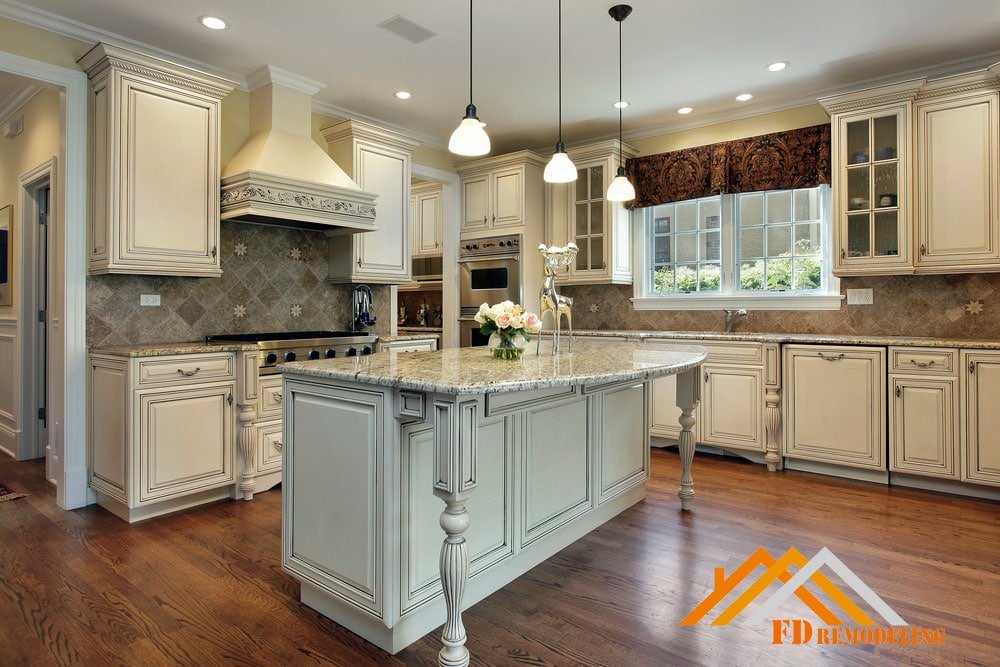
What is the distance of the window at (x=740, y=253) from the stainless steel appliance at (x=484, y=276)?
1101 mm

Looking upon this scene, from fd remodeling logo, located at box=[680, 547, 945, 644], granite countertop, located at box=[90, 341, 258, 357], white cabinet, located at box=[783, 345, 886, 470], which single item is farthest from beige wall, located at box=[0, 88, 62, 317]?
white cabinet, located at box=[783, 345, 886, 470]

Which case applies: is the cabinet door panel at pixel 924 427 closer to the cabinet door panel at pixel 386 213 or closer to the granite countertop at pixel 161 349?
the cabinet door panel at pixel 386 213

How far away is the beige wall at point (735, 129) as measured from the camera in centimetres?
433

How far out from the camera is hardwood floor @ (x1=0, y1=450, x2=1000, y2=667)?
6.11 feet

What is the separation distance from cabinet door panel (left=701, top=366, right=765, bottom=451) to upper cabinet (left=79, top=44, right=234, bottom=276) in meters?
3.38

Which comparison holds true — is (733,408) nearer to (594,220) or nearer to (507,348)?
(594,220)

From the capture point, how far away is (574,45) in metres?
3.51

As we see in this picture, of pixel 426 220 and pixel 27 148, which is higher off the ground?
pixel 27 148

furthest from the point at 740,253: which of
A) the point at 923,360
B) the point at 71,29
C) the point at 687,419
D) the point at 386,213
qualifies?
the point at 71,29

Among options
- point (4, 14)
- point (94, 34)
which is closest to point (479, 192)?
point (94, 34)

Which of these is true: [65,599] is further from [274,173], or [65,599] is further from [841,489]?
[841,489]

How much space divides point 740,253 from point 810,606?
3.16 metres

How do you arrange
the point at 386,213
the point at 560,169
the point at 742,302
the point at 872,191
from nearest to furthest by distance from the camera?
the point at 560,169, the point at 872,191, the point at 386,213, the point at 742,302

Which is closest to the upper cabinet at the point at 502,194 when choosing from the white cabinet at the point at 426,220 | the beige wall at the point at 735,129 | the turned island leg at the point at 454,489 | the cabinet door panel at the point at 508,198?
the cabinet door panel at the point at 508,198
